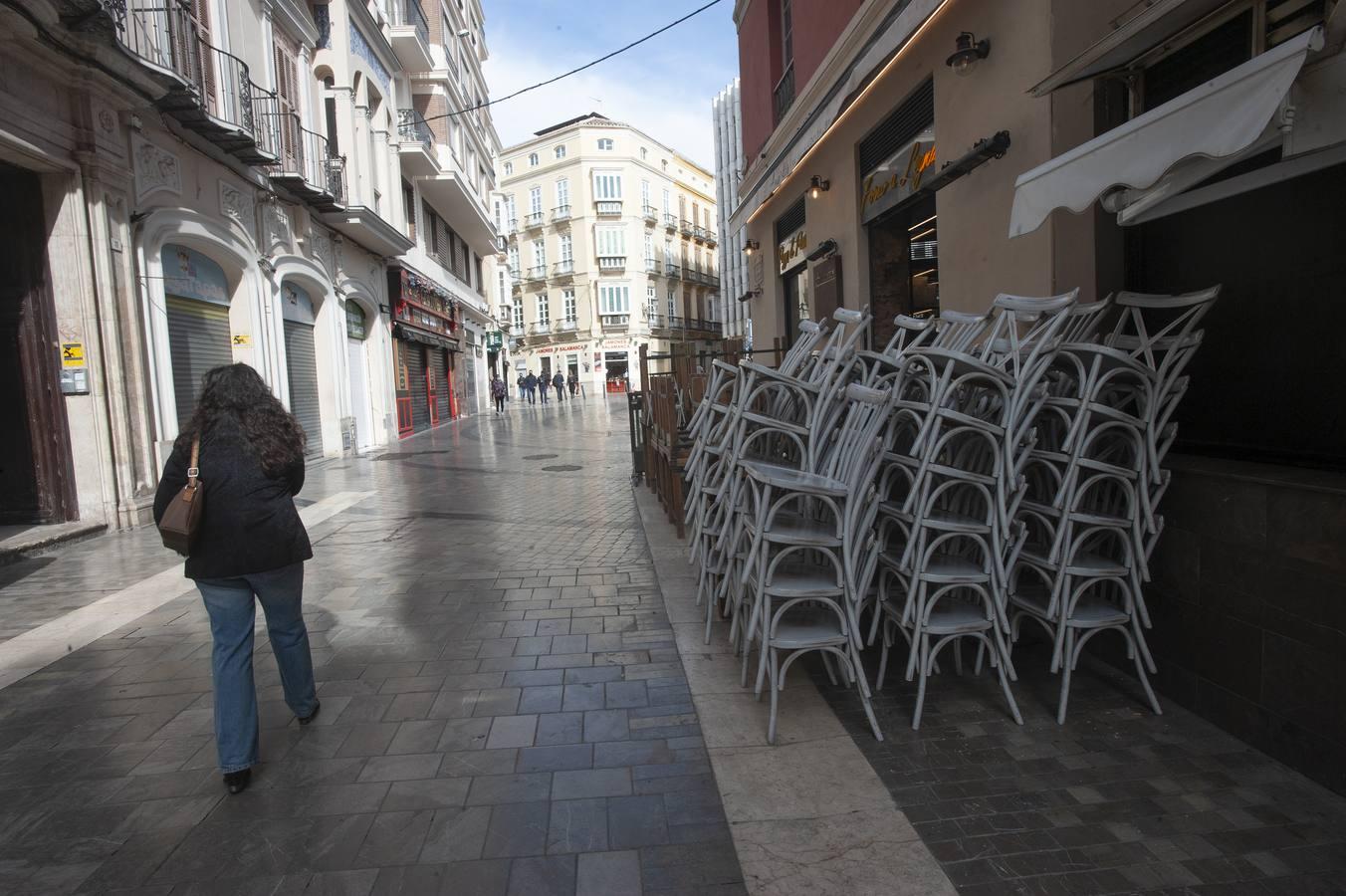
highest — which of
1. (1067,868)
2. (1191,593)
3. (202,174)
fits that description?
(202,174)

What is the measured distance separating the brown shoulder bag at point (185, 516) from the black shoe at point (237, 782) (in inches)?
32.9

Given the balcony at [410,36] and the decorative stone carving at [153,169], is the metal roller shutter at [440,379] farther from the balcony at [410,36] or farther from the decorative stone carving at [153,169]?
the decorative stone carving at [153,169]

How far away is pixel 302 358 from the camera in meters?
13.7

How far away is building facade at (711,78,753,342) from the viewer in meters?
58.4

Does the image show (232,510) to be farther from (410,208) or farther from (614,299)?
(614,299)

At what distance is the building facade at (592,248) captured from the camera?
1988 inches

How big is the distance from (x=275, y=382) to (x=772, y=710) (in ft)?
37.1

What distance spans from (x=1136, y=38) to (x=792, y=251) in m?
8.90

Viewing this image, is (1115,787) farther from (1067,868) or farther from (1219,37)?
(1219,37)

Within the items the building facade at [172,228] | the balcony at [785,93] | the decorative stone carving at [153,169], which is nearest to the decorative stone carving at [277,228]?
the building facade at [172,228]

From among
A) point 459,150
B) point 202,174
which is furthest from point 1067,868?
point 459,150

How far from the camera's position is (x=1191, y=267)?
12.6 feet

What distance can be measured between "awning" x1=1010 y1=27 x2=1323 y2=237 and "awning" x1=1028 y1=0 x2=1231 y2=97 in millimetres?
855

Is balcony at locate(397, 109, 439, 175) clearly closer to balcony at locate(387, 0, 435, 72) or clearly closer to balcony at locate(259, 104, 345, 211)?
balcony at locate(387, 0, 435, 72)
